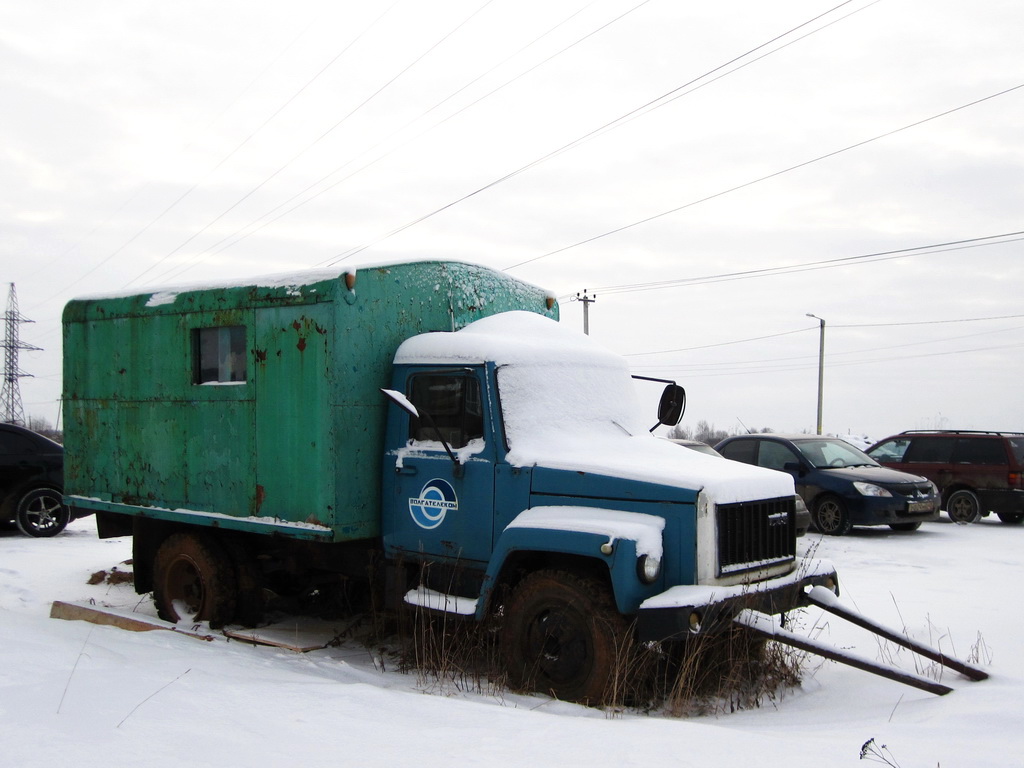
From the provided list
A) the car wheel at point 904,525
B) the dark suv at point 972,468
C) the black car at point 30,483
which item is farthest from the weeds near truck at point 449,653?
the dark suv at point 972,468

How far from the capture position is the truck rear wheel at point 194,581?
733 cm

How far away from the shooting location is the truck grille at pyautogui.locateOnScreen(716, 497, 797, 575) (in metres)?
5.38

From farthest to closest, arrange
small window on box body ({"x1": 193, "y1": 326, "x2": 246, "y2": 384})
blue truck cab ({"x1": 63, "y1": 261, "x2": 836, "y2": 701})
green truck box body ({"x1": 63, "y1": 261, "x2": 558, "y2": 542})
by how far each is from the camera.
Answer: small window on box body ({"x1": 193, "y1": 326, "x2": 246, "y2": 384}) < green truck box body ({"x1": 63, "y1": 261, "x2": 558, "y2": 542}) < blue truck cab ({"x1": 63, "y1": 261, "x2": 836, "y2": 701})

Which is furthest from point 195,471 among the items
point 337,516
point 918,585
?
point 918,585

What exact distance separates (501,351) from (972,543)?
31.6 ft

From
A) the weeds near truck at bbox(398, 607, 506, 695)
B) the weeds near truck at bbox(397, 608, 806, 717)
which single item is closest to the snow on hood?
the weeds near truck at bbox(397, 608, 806, 717)

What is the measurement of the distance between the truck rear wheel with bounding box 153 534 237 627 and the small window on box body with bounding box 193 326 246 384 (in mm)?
1380

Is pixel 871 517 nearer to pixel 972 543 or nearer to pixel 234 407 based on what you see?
pixel 972 543

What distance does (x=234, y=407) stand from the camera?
23.1ft

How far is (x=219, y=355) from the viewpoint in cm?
721

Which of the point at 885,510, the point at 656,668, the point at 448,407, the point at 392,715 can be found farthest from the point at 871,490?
the point at 392,715

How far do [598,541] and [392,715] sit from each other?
4.85 ft

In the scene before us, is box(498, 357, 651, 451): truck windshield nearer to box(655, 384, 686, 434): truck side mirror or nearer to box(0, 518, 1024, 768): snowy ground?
box(655, 384, 686, 434): truck side mirror

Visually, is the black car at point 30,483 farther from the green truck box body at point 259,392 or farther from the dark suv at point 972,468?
the dark suv at point 972,468
